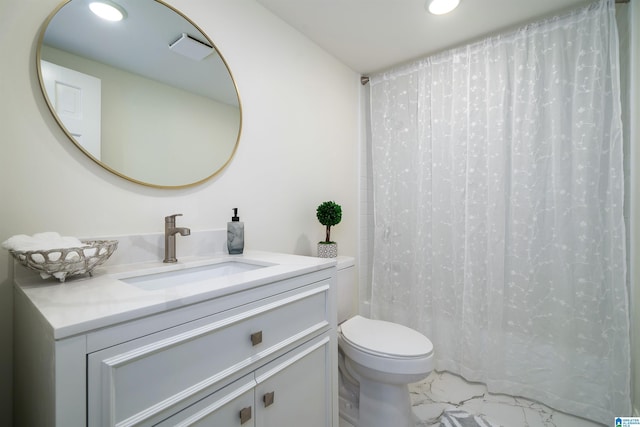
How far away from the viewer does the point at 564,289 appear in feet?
5.27

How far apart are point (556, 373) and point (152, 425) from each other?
2059 millimetres

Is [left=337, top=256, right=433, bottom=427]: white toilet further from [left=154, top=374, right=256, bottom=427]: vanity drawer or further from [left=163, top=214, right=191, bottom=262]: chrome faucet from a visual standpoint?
[left=163, top=214, right=191, bottom=262]: chrome faucet

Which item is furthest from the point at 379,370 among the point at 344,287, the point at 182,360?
the point at 182,360

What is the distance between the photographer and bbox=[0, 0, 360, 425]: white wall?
34.7 inches

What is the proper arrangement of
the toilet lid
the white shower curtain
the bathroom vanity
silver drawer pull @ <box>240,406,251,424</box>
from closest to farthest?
the bathroom vanity → silver drawer pull @ <box>240,406,251,424</box> → the toilet lid → the white shower curtain

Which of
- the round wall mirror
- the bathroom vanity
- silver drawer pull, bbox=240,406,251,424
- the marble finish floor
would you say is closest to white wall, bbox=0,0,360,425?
the round wall mirror

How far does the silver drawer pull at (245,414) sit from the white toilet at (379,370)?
28.5 inches

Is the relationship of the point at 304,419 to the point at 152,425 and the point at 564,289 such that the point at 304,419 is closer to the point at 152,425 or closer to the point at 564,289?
the point at 152,425

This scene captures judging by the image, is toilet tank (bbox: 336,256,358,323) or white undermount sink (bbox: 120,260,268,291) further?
toilet tank (bbox: 336,256,358,323)

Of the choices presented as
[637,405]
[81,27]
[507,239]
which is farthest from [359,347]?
[81,27]

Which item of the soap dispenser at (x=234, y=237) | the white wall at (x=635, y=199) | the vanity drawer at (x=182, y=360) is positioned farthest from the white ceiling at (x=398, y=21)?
the vanity drawer at (x=182, y=360)

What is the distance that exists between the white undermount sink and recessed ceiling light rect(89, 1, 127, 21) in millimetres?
965

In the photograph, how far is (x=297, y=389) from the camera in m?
1.01

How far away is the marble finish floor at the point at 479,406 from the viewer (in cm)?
155
